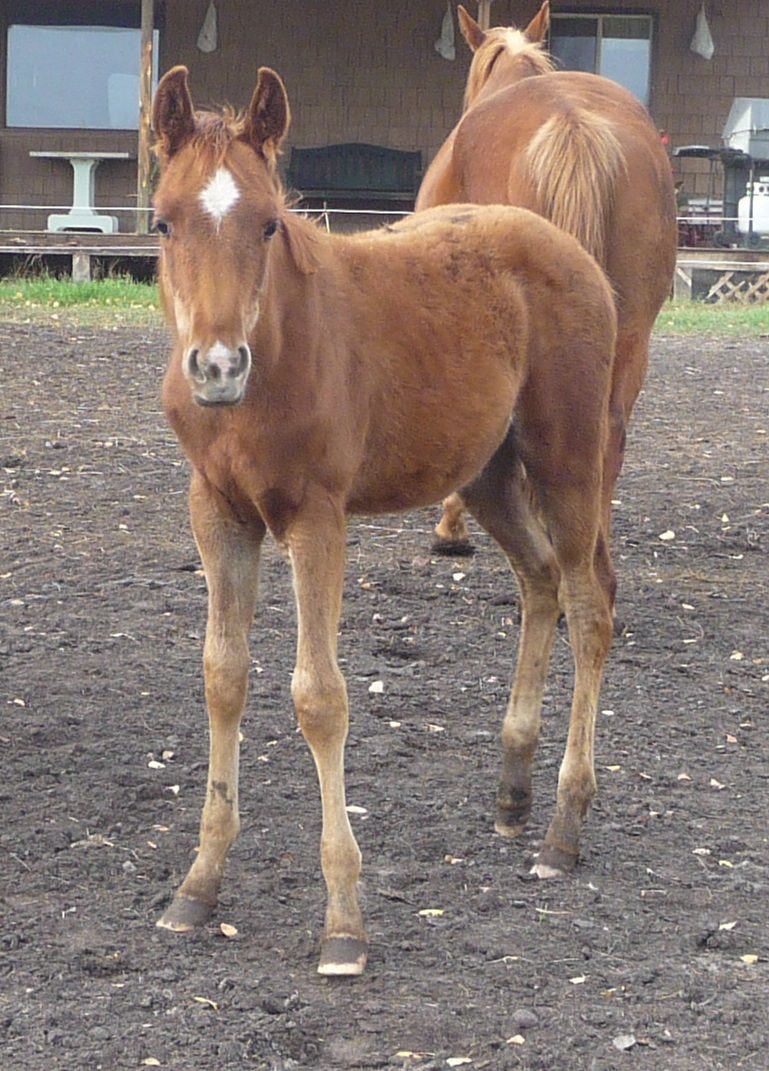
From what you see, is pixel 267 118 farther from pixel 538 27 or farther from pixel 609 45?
pixel 609 45

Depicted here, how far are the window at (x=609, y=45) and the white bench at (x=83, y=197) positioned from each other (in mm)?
5443

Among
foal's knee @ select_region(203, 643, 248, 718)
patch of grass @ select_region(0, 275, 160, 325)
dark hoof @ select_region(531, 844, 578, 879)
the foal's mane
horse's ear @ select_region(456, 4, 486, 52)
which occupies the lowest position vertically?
dark hoof @ select_region(531, 844, 578, 879)

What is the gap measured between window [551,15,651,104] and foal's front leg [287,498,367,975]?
16.1m

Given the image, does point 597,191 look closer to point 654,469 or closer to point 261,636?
point 261,636

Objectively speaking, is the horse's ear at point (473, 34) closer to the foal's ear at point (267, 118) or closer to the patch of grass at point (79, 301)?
the foal's ear at point (267, 118)

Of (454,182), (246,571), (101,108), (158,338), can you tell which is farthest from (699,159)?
(246,571)

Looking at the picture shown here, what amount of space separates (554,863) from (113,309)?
34.3 feet

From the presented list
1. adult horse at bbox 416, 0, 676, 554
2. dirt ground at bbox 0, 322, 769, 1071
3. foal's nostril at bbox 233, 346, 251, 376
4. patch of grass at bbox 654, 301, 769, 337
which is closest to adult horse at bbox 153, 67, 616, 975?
foal's nostril at bbox 233, 346, 251, 376

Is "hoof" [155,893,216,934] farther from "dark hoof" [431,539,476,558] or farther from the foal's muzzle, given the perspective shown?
"dark hoof" [431,539,476,558]

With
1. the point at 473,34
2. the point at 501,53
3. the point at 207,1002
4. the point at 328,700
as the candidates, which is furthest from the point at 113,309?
the point at 207,1002

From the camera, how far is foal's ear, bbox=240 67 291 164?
11.4ft

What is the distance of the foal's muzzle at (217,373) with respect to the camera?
3150mm

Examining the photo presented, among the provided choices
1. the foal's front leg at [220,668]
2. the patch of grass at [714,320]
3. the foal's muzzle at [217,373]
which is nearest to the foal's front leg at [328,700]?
the foal's front leg at [220,668]

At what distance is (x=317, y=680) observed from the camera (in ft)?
11.9
